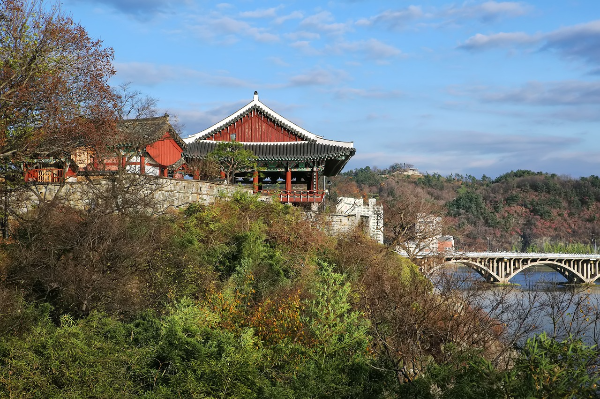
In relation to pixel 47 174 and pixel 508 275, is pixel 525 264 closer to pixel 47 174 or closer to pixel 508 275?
pixel 508 275

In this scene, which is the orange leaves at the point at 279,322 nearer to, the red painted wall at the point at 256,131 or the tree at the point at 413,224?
the tree at the point at 413,224

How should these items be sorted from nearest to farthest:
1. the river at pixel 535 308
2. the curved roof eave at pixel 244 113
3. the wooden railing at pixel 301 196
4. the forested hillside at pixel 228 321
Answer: the forested hillside at pixel 228 321 < the river at pixel 535 308 < the wooden railing at pixel 301 196 < the curved roof eave at pixel 244 113

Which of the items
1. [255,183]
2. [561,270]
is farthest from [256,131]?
[561,270]

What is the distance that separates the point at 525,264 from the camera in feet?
216

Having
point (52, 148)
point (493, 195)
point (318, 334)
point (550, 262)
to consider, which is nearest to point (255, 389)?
point (318, 334)

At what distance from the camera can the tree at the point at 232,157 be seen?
3178cm

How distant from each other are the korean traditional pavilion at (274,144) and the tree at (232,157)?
2.76 feet

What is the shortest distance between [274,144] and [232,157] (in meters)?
3.89

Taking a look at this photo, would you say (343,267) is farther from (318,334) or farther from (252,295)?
(318,334)

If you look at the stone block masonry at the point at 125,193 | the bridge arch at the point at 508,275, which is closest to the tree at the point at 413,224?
the stone block masonry at the point at 125,193

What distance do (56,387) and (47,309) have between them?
12.3 feet

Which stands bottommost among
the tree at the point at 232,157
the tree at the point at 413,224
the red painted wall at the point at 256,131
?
the tree at the point at 413,224

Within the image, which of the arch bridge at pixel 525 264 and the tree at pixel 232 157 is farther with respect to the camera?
the arch bridge at pixel 525 264

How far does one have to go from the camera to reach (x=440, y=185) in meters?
140
